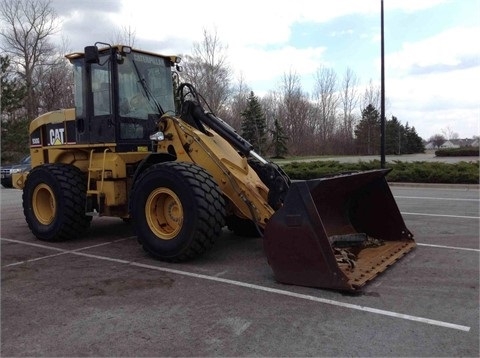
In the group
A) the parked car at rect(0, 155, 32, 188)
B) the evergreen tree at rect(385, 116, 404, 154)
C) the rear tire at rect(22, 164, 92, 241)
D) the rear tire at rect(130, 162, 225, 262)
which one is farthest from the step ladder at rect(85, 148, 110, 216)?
the evergreen tree at rect(385, 116, 404, 154)

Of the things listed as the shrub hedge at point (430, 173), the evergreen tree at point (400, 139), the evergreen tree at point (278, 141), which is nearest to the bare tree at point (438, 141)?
the evergreen tree at point (400, 139)

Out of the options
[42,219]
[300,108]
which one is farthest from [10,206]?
[300,108]

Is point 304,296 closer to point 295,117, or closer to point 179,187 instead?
point 179,187

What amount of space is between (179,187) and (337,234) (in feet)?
7.31

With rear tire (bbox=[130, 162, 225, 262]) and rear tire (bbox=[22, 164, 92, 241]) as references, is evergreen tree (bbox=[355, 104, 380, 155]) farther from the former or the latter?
rear tire (bbox=[130, 162, 225, 262])

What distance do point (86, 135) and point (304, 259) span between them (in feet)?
14.8

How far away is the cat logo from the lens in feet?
27.1

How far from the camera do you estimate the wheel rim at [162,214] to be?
6.21 meters

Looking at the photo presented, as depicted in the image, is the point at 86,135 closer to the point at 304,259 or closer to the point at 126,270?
the point at 126,270

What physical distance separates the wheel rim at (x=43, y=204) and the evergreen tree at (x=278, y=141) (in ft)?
139

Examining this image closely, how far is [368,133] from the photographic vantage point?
62.8m

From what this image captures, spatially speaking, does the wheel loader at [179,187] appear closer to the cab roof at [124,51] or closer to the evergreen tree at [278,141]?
the cab roof at [124,51]

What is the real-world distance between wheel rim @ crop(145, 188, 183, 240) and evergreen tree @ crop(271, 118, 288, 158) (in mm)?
43836

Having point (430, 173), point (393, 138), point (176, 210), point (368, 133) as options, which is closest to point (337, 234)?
point (176, 210)
